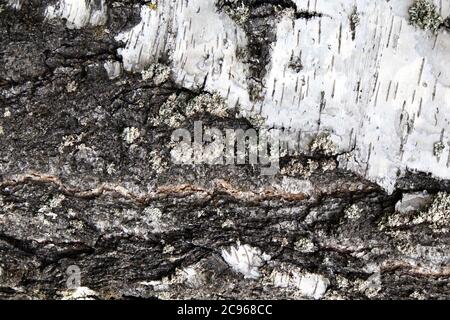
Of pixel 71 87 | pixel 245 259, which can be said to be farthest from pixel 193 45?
pixel 245 259

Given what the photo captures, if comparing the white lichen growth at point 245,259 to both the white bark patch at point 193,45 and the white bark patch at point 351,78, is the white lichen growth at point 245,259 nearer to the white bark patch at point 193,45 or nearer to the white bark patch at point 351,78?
the white bark patch at point 351,78

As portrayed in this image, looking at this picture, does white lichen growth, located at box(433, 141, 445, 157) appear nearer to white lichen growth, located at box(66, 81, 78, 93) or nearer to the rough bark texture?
the rough bark texture

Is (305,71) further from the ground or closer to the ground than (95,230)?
further from the ground

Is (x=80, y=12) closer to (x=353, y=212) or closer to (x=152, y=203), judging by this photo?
(x=152, y=203)

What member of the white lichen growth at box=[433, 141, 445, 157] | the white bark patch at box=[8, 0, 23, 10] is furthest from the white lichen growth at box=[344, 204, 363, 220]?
the white bark patch at box=[8, 0, 23, 10]

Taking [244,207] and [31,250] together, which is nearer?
[244,207]

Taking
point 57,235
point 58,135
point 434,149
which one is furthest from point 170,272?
point 434,149
